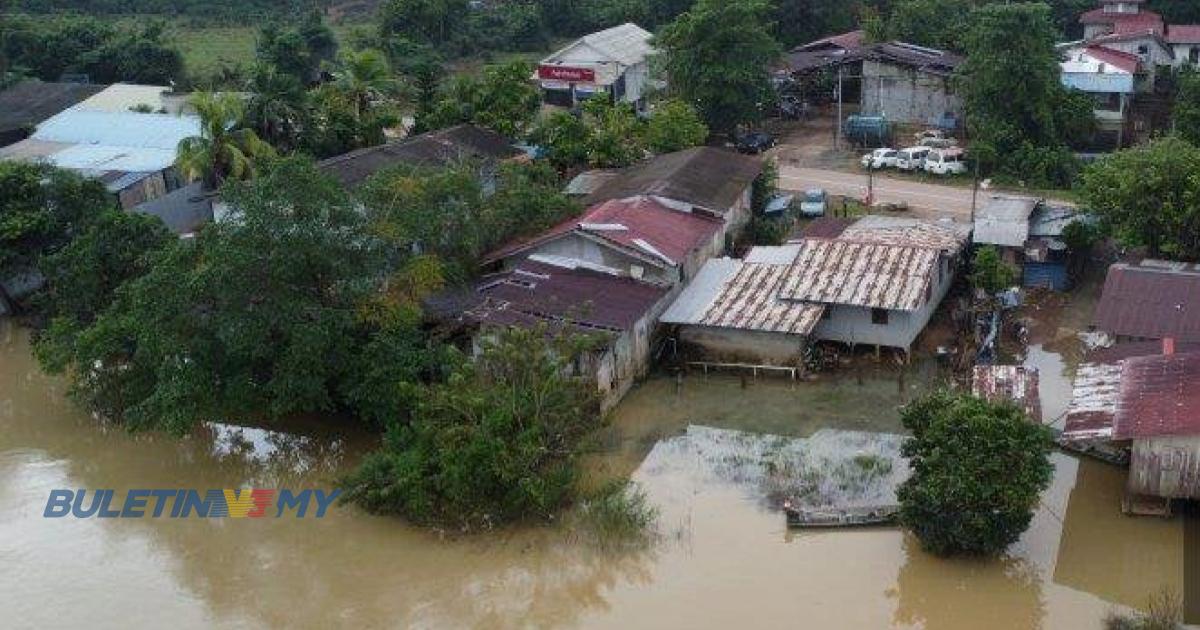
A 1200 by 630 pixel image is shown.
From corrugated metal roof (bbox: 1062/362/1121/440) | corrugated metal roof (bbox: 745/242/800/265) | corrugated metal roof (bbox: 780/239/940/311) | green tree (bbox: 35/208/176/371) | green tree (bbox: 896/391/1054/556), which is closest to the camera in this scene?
green tree (bbox: 896/391/1054/556)

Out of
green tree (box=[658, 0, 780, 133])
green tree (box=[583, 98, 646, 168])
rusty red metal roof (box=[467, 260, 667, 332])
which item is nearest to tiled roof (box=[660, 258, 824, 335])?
rusty red metal roof (box=[467, 260, 667, 332])

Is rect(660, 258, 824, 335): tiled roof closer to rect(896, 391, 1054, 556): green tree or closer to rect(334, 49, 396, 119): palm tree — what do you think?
rect(896, 391, 1054, 556): green tree

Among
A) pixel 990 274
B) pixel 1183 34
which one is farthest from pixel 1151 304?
pixel 1183 34

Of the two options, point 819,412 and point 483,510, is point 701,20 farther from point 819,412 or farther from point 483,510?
point 483,510

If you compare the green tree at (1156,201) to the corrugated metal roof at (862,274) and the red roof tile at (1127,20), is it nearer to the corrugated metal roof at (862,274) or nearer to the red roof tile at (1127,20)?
the corrugated metal roof at (862,274)

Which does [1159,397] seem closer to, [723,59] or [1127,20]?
[723,59]

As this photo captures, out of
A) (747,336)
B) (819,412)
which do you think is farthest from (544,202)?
(819,412)

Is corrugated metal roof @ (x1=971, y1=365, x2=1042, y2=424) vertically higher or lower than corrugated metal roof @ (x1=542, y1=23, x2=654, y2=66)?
lower
